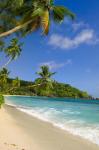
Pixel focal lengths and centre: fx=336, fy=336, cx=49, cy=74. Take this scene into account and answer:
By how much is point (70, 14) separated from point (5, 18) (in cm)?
329

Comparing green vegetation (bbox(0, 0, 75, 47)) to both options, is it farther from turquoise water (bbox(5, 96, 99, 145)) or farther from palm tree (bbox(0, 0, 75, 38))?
turquoise water (bbox(5, 96, 99, 145))

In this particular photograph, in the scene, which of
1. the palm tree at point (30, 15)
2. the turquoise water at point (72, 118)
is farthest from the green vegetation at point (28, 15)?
the turquoise water at point (72, 118)

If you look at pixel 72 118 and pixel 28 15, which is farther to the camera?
pixel 72 118

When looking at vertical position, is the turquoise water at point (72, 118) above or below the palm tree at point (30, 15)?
below

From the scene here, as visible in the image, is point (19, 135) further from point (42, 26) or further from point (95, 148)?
point (42, 26)

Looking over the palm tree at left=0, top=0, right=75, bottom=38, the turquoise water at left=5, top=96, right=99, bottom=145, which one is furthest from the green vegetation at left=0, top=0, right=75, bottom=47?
the turquoise water at left=5, top=96, right=99, bottom=145

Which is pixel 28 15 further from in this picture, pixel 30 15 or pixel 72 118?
pixel 72 118

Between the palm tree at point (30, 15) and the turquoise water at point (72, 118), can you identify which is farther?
the turquoise water at point (72, 118)

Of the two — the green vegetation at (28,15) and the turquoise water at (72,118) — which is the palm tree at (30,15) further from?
the turquoise water at (72,118)

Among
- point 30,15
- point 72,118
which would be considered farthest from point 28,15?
point 72,118

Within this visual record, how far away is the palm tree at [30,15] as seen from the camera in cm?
1416

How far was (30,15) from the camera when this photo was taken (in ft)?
48.8

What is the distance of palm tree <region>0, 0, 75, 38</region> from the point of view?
46.5ft

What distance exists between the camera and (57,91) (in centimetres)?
16250
